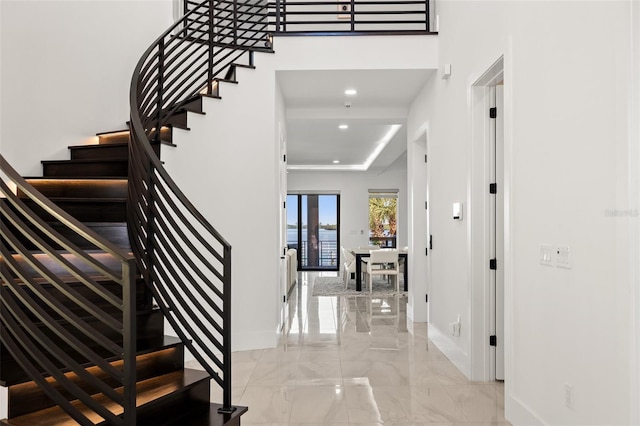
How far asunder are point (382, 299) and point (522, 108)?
5.79 meters

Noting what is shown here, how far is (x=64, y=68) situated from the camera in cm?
463

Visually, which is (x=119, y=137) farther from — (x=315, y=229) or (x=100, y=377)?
(x=315, y=229)

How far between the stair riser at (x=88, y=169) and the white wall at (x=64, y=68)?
10.9 inches

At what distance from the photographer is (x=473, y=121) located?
12.9 feet

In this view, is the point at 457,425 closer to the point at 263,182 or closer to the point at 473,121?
the point at 473,121

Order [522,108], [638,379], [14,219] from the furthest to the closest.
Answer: [522,108]
[14,219]
[638,379]

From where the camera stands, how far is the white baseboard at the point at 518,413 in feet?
9.29

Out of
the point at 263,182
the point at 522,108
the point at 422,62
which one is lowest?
the point at 263,182

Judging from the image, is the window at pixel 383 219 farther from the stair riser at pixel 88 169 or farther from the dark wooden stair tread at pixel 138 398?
the dark wooden stair tread at pixel 138 398

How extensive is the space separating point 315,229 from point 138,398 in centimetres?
1198

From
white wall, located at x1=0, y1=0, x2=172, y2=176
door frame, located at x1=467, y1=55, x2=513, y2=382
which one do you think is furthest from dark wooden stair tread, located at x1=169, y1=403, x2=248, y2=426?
white wall, located at x1=0, y1=0, x2=172, y2=176

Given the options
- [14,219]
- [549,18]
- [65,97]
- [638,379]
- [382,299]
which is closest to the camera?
[638,379]

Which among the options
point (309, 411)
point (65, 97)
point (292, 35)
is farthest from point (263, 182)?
point (309, 411)

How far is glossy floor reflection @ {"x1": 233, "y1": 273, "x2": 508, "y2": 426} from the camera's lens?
3225 millimetres
